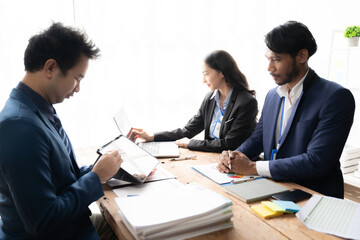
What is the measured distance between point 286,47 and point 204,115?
1.02 metres

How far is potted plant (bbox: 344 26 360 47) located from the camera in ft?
8.43

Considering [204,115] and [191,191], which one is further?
[204,115]

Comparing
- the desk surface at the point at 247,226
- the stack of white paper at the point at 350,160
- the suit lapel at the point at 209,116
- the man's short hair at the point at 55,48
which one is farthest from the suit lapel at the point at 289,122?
the stack of white paper at the point at 350,160

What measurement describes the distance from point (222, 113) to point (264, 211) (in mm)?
1316

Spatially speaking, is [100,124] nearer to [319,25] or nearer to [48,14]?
[48,14]

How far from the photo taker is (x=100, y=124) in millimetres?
3072

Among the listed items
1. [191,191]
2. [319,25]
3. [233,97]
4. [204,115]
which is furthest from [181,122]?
[191,191]

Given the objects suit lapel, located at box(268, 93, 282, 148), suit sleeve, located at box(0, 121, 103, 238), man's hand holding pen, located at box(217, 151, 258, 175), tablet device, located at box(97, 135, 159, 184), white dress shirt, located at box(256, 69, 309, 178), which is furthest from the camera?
suit lapel, located at box(268, 93, 282, 148)

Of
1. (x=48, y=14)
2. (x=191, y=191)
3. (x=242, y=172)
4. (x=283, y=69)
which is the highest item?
(x=48, y=14)

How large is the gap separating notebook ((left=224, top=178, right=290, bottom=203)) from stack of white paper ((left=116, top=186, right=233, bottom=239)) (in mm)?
232

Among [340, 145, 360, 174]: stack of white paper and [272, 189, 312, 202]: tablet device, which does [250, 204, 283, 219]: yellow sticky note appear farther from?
[340, 145, 360, 174]: stack of white paper

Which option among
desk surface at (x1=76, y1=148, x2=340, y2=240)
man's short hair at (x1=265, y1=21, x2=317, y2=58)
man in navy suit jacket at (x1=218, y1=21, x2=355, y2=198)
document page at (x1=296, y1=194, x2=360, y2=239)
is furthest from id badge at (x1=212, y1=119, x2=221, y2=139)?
document page at (x1=296, y1=194, x2=360, y2=239)

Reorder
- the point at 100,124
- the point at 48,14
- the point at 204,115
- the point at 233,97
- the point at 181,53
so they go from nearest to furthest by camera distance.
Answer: the point at 233,97
the point at 204,115
the point at 48,14
the point at 100,124
the point at 181,53


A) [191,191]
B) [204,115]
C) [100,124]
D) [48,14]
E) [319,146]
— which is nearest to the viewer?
[191,191]
